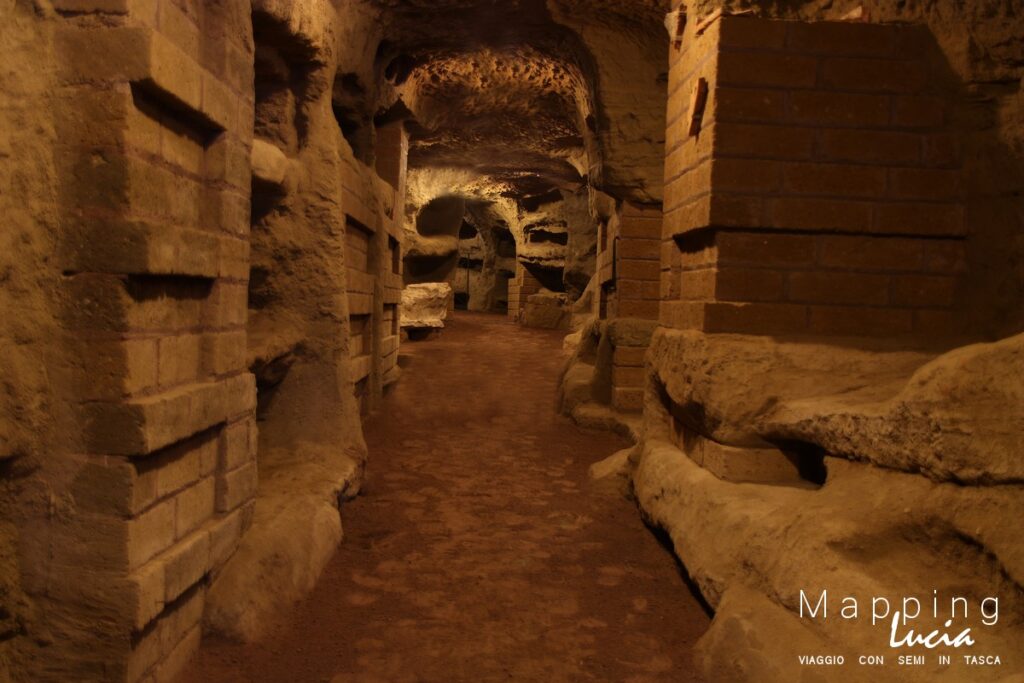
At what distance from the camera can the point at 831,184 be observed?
2742mm

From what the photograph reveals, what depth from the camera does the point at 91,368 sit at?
186 centimetres

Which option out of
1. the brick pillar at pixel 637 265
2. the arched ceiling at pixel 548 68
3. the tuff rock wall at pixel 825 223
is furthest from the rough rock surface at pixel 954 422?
the arched ceiling at pixel 548 68

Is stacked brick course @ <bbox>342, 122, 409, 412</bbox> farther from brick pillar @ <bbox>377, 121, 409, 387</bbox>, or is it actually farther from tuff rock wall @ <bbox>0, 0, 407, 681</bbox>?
tuff rock wall @ <bbox>0, 0, 407, 681</bbox>

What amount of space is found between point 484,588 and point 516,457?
7.74 feet

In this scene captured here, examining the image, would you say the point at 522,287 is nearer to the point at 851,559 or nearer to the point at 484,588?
the point at 484,588

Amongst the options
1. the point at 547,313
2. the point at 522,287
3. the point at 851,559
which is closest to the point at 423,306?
the point at 547,313

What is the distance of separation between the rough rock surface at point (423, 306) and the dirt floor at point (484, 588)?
5262mm

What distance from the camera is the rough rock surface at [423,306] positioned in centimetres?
1058

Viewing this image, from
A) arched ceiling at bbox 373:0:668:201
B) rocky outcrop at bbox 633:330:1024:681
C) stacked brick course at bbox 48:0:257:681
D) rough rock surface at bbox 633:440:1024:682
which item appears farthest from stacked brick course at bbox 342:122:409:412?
rough rock surface at bbox 633:440:1024:682

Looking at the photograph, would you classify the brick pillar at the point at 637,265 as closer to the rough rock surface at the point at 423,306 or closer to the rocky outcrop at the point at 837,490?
the rocky outcrop at the point at 837,490

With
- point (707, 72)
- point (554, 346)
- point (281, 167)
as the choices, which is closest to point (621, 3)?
point (707, 72)

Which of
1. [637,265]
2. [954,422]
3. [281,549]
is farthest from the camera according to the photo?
[637,265]

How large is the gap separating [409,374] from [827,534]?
20.8 feet

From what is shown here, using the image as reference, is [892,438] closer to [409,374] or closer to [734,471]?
[734,471]
